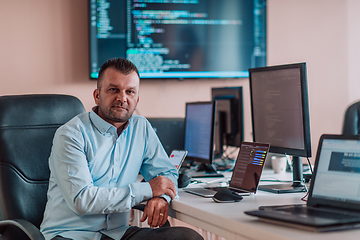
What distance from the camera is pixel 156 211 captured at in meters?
1.38

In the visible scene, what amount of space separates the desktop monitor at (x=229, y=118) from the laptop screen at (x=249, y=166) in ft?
2.69

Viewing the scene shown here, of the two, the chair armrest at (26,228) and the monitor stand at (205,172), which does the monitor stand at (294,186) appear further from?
the chair armrest at (26,228)

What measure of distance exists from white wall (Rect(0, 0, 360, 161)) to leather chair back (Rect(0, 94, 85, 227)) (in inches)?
48.3

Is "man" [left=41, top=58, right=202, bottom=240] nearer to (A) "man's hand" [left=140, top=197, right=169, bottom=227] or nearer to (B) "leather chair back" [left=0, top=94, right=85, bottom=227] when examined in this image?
(A) "man's hand" [left=140, top=197, right=169, bottom=227]

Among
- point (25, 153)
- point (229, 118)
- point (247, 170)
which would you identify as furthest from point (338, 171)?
point (229, 118)

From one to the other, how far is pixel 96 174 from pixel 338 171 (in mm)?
870

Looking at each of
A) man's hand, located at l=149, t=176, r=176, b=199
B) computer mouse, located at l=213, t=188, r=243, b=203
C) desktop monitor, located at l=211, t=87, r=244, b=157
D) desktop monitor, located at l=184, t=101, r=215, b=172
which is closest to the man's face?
man's hand, located at l=149, t=176, r=176, b=199

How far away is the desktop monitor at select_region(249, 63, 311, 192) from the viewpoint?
1505 mm

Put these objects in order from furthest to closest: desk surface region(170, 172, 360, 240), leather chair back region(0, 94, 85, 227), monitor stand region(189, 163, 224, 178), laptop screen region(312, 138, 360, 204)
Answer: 1. monitor stand region(189, 163, 224, 178)
2. leather chair back region(0, 94, 85, 227)
3. laptop screen region(312, 138, 360, 204)
4. desk surface region(170, 172, 360, 240)

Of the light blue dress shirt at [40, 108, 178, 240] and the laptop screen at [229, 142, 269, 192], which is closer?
the light blue dress shirt at [40, 108, 178, 240]

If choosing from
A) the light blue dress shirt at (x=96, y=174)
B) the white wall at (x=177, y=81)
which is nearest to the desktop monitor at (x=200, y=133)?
the light blue dress shirt at (x=96, y=174)

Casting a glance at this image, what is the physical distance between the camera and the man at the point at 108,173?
1.33 meters

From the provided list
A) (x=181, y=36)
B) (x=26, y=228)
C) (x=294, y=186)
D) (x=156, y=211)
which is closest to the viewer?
(x=26, y=228)

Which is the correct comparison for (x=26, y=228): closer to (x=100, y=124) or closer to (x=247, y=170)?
(x=100, y=124)
